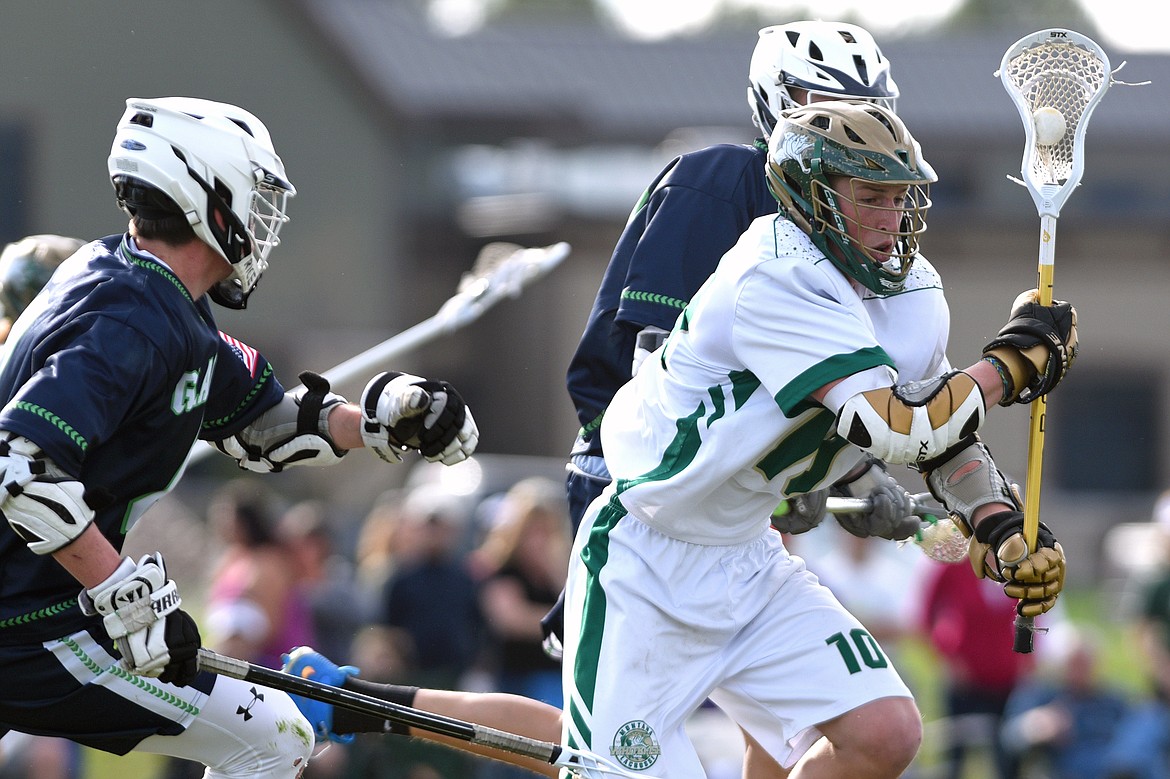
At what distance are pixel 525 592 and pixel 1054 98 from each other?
214 inches

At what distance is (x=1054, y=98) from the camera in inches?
219

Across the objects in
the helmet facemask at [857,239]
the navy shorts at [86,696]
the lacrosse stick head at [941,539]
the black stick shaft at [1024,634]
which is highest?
the helmet facemask at [857,239]

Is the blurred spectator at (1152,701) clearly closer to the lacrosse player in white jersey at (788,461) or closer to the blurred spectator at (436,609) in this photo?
the blurred spectator at (436,609)

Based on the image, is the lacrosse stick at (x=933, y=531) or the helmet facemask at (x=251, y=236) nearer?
the helmet facemask at (x=251, y=236)

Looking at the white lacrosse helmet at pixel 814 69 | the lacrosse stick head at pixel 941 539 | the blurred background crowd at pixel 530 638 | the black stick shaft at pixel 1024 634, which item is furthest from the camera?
the blurred background crowd at pixel 530 638

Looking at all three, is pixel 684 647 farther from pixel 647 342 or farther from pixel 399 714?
pixel 647 342

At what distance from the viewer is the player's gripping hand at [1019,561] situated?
16.3 feet

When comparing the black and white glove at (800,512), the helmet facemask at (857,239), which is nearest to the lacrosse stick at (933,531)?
the black and white glove at (800,512)

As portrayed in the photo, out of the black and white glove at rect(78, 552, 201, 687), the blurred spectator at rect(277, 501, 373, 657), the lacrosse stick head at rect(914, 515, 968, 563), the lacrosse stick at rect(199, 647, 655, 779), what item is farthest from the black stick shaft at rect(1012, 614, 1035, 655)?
the blurred spectator at rect(277, 501, 373, 657)

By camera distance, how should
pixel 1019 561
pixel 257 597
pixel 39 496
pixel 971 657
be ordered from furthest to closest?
1. pixel 971 657
2. pixel 257 597
3. pixel 1019 561
4. pixel 39 496

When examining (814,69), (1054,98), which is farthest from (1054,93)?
(814,69)

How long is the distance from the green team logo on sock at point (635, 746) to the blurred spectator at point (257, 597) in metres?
4.56

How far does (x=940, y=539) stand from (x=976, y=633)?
4662 millimetres

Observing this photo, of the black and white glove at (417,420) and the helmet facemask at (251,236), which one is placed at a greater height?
the helmet facemask at (251,236)
